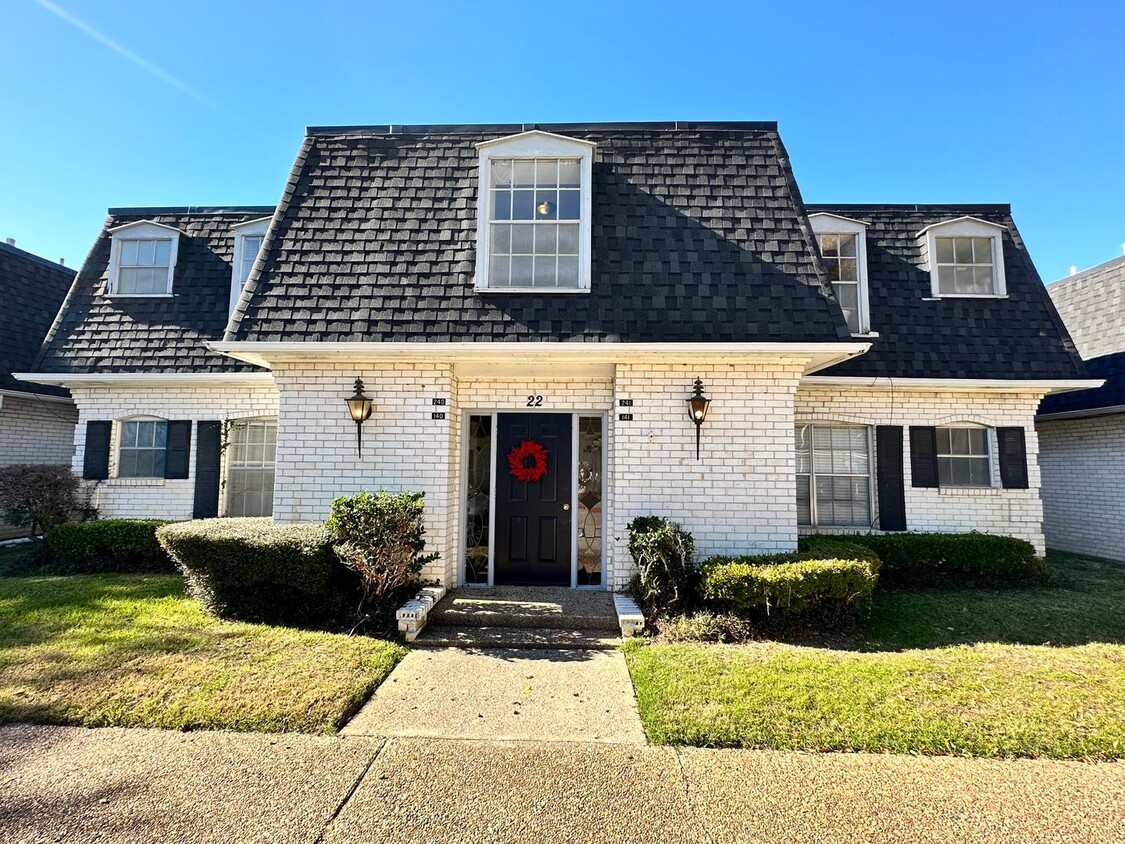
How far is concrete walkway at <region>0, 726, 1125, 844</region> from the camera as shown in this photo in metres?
2.77

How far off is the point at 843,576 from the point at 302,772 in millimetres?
5061

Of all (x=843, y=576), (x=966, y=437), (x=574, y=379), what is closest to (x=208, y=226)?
(x=574, y=379)

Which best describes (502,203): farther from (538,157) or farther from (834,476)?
(834,476)

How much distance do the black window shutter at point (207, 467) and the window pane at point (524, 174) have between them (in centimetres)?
633

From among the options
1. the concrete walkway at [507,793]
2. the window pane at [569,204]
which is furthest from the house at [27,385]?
the window pane at [569,204]

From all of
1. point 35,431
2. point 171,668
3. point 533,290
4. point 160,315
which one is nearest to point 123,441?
point 160,315

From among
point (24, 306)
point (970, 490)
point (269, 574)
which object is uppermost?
point (24, 306)

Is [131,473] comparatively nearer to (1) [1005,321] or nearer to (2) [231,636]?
(2) [231,636]

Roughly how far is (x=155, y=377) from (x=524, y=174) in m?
6.87

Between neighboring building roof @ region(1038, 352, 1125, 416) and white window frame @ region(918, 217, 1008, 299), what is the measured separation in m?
2.94

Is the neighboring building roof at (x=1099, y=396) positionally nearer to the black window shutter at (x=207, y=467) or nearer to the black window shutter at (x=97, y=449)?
the black window shutter at (x=207, y=467)

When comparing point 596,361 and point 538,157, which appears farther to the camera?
point 538,157

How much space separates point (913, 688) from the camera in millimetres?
4266

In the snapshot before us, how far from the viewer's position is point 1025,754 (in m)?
3.51
